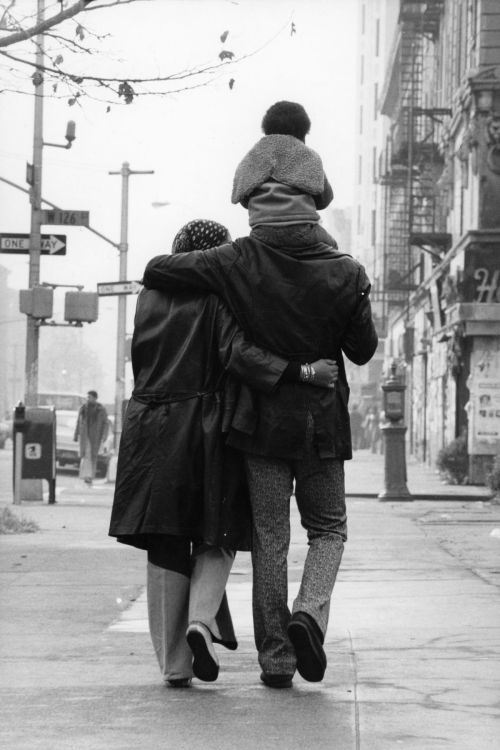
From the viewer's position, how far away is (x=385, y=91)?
53938mm

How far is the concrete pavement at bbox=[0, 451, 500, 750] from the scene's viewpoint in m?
4.32

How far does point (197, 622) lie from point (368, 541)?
24.7 feet

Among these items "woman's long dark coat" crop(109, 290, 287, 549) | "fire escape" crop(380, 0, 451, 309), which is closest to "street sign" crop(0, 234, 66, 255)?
"woman's long dark coat" crop(109, 290, 287, 549)

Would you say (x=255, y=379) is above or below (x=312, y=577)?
above

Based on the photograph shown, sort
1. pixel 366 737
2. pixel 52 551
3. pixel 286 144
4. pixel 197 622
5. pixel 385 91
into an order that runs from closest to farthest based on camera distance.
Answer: pixel 366 737 → pixel 197 622 → pixel 286 144 → pixel 52 551 → pixel 385 91

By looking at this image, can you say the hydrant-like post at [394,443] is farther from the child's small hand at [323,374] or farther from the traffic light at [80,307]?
the child's small hand at [323,374]

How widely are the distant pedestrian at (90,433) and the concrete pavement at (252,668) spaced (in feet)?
45.2

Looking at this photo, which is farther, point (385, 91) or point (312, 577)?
point (385, 91)

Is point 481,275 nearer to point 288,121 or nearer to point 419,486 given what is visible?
point 419,486

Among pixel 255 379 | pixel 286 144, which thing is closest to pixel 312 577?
pixel 255 379

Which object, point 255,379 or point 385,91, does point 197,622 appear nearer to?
point 255,379

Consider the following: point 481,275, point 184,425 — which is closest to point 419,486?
point 481,275

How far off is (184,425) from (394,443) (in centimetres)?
1650

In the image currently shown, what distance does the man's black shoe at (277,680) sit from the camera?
4.98m
